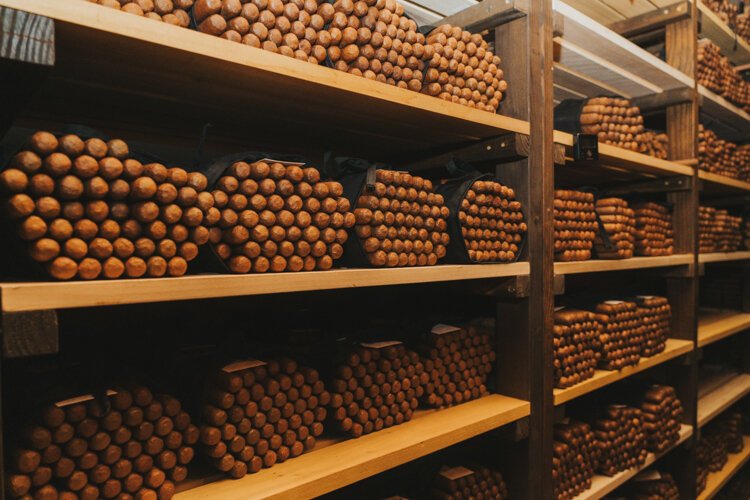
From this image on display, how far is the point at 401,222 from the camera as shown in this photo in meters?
1.66

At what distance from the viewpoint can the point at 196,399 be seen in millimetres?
1398

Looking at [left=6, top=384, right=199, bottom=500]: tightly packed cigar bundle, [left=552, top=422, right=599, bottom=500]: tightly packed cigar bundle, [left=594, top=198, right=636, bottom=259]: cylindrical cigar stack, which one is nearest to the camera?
[left=6, top=384, right=199, bottom=500]: tightly packed cigar bundle

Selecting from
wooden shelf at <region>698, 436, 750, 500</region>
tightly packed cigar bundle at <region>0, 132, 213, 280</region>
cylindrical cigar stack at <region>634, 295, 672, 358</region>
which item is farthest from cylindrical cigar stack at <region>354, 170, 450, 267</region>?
wooden shelf at <region>698, 436, 750, 500</region>

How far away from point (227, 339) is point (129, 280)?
1.79 feet

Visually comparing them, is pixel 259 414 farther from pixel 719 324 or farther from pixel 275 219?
pixel 719 324

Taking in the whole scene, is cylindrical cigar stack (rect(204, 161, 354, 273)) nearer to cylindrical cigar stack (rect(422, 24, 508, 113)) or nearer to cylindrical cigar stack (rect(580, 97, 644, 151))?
cylindrical cigar stack (rect(422, 24, 508, 113))

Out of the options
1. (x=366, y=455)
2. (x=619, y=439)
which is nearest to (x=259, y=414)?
(x=366, y=455)

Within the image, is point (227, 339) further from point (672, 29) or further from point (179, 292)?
point (672, 29)

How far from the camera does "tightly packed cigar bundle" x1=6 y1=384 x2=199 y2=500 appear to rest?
1069 mm

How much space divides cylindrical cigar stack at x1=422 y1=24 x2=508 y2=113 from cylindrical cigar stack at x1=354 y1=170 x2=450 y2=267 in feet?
1.12

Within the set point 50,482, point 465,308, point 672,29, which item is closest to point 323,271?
point 50,482

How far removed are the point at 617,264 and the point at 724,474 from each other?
7.79ft

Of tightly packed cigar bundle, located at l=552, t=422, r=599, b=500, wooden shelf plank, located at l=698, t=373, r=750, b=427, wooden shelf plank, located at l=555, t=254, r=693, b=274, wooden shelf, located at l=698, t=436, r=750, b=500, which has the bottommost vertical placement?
wooden shelf, located at l=698, t=436, r=750, b=500

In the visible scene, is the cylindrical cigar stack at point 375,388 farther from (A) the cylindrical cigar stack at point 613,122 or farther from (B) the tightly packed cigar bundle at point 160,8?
(A) the cylindrical cigar stack at point 613,122
